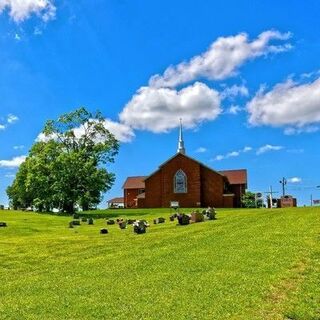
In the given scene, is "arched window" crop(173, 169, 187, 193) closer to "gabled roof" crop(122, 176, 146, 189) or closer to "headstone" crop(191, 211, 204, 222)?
"gabled roof" crop(122, 176, 146, 189)

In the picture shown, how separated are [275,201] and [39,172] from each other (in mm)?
37949

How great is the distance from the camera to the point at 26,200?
378 ft

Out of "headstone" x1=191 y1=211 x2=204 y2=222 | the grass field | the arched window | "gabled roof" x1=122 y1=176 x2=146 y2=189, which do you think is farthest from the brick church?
the grass field

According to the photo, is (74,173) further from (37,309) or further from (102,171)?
(37,309)

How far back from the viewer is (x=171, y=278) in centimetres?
1636

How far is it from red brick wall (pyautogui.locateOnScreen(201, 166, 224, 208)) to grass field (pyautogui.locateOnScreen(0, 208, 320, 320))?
198 ft

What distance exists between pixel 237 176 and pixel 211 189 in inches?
739

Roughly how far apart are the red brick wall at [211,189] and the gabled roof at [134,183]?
105 ft

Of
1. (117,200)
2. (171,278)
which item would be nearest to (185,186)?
(117,200)

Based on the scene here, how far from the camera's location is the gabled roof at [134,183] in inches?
4719

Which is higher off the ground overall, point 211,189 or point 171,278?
point 211,189

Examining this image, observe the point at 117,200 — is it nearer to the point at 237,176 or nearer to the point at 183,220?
the point at 237,176

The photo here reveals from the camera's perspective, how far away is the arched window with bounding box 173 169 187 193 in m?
89.2

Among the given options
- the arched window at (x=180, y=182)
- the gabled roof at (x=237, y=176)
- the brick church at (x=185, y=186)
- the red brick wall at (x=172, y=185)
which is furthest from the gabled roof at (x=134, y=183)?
the arched window at (x=180, y=182)
